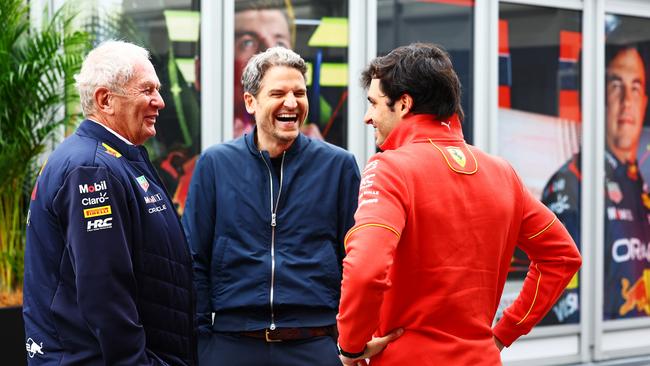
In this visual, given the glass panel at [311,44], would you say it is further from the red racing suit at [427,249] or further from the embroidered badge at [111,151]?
the red racing suit at [427,249]

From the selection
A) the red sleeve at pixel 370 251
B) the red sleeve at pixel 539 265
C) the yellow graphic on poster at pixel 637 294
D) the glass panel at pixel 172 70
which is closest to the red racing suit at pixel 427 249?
the red sleeve at pixel 370 251

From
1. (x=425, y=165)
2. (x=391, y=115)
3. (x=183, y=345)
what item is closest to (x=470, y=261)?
(x=425, y=165)

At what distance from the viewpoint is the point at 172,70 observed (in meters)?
6.25

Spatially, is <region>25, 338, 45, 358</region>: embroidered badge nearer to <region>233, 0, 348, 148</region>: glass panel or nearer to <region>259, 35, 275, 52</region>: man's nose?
<region>233, 0, 348, 148</region>: glass panel

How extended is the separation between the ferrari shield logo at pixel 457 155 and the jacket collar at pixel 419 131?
3 cm

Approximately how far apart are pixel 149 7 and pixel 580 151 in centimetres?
376

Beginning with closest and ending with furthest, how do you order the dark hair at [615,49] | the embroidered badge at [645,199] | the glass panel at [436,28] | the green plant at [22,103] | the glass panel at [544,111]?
→ the green plant at [22,103], the glass panel at [436,28], the glass panel at [544,111], the dark hair at [615,49], the embroidered badge at [645,199]

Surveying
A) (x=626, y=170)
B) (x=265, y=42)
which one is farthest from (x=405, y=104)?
(x=626, y=170)

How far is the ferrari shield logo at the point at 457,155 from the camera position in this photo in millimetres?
2842

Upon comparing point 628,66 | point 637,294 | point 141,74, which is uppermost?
point 628,66

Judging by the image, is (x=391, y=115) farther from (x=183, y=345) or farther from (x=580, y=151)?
(x=580, y=151)

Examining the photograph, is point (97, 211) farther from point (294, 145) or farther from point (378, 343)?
point (294, 145)

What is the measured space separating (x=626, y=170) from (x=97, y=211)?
6.54 meters

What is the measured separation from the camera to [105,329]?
105 inches
